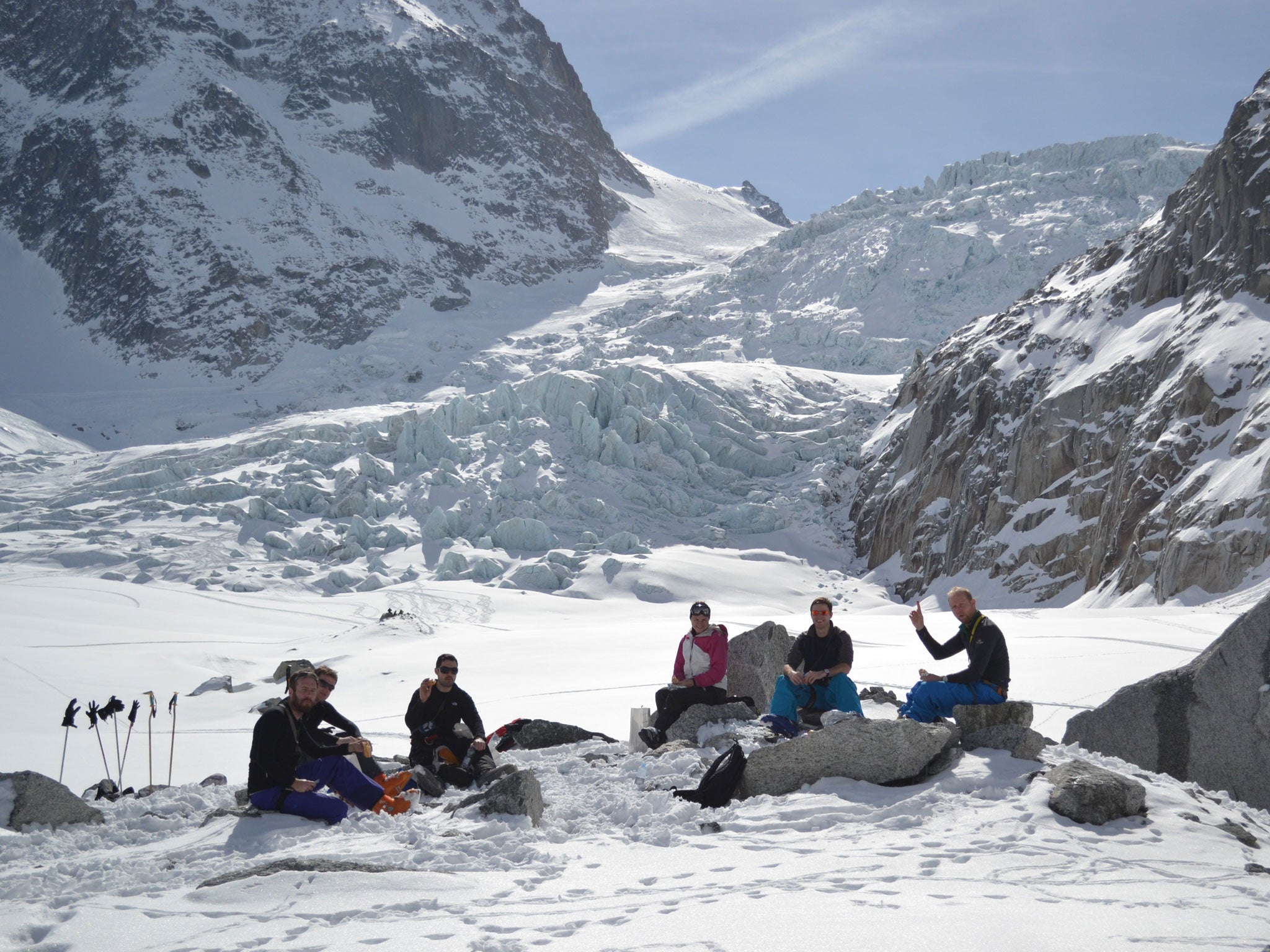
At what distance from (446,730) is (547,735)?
1773 millimetres

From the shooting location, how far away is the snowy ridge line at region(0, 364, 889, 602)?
112ft

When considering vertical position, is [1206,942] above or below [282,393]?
below

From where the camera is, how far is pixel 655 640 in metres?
21.1

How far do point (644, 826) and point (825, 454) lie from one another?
3968 cm

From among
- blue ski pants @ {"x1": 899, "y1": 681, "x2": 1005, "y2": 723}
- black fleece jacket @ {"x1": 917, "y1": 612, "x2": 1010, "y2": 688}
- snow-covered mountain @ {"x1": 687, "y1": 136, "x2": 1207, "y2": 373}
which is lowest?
blue ski pants @ {"x1": 899, "y1": 681, "x2": 1005, "y2": 723}

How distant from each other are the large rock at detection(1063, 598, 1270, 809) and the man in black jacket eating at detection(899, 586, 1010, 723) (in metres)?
0.87

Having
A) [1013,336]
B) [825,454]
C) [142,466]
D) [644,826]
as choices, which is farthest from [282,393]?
[644,826]

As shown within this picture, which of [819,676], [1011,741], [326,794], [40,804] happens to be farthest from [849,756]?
[40,804]

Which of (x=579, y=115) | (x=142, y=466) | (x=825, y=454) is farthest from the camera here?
(x=579, y=115)

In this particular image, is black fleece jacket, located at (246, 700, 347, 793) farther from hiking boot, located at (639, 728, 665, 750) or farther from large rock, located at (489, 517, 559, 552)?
large rock, located at (489, 517, 559, 552)

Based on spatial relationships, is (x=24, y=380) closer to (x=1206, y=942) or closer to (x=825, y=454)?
(x=825, y=454)

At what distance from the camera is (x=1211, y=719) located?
6238 millimetres

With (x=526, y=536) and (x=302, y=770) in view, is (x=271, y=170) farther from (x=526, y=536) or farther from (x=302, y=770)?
(x=302, y=770)

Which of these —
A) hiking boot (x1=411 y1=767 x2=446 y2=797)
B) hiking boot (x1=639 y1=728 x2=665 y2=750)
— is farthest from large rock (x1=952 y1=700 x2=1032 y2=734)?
hiking boot (x1=411 y1=767 x2=446 y2=797)
